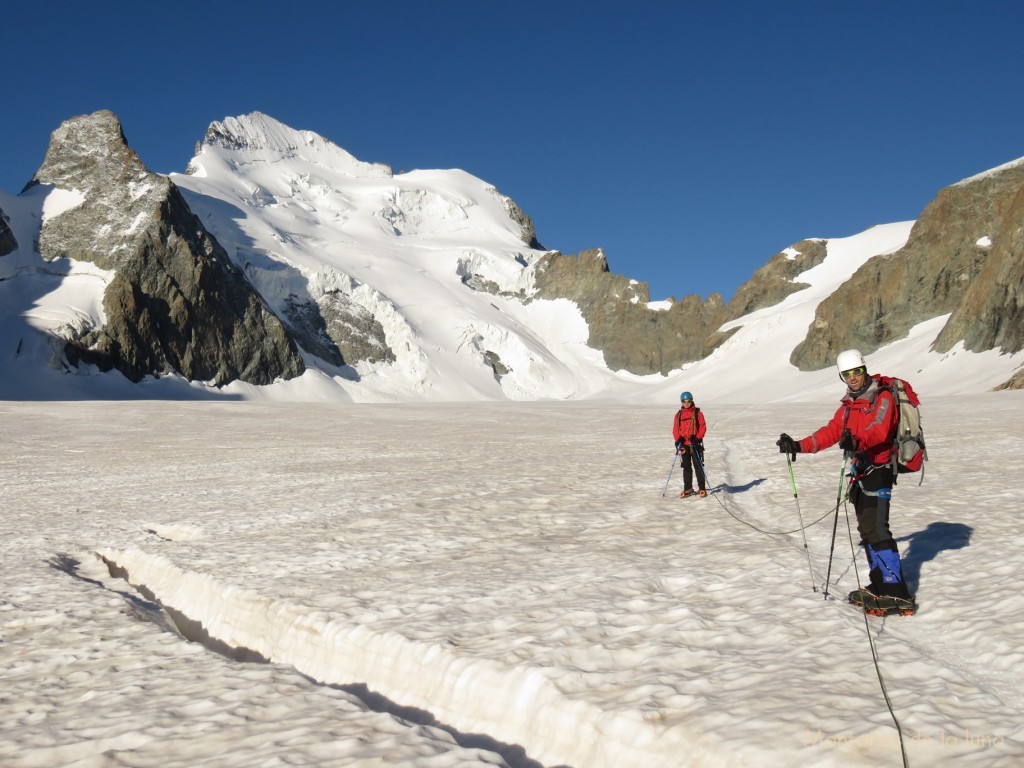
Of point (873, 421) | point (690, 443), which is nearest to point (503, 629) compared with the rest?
point (873, 421)

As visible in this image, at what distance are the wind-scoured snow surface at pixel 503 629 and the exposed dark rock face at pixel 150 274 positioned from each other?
103 meters

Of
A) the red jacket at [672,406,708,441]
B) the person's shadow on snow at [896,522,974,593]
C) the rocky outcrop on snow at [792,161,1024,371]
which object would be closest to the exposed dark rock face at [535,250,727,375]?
the rocky outcrop on snow at [792,161,1024,371]

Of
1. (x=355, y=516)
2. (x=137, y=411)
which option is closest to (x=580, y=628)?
(x=355, y=516)

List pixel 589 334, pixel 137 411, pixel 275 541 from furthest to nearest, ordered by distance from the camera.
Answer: pixel 589 334 < pixel 137 411 < pixel 275 541

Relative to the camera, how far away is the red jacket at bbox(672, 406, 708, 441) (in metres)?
13.7

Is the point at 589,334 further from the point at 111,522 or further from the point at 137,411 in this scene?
the point at 111,522

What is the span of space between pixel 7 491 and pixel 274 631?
38.9 ft

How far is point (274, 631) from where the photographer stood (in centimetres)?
689

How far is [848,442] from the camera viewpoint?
276 inches

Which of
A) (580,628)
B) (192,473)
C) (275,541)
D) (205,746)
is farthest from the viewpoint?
(192,473)

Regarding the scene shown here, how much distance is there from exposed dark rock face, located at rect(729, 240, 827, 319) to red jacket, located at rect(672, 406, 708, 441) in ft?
403

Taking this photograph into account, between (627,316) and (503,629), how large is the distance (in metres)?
152

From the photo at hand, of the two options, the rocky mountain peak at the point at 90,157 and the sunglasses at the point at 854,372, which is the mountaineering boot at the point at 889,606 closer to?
the sunglasses at the point at 854,372

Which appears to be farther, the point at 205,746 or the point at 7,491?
the point at 7,491
